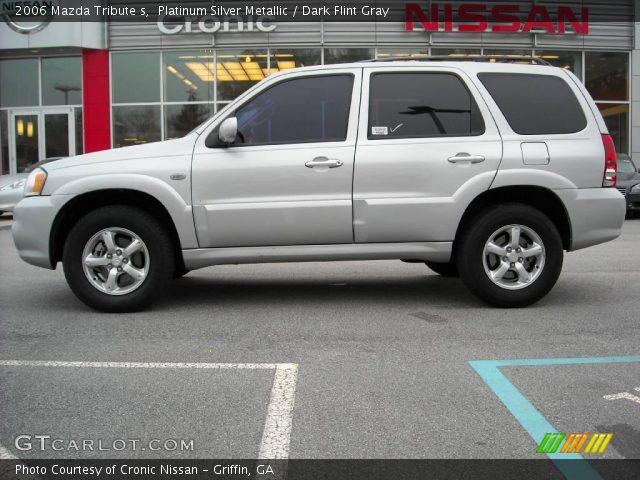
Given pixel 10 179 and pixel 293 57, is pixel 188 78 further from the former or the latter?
pixel 10 179

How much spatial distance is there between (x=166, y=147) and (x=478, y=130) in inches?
102

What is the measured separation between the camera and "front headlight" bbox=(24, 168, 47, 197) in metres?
5.42

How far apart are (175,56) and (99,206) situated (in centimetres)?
1602

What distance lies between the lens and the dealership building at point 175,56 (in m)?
20.1

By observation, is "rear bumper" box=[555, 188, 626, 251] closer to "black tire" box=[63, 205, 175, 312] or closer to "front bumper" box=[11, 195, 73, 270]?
"black tire" box=[63, 205, 175, 312]

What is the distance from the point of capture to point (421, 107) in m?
5.60

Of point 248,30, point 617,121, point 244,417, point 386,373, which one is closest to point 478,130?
point 386,373

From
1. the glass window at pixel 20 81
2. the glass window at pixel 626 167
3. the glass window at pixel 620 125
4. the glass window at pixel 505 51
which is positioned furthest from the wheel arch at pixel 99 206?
the glass window at pixel 620 125

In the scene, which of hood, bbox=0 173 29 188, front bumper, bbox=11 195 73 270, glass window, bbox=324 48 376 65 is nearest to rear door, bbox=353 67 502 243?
front bumper, bbox=11 195 73 270

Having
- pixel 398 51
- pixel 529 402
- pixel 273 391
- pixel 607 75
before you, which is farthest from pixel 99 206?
pixel 607 75

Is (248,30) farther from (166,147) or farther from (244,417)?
(244,417)

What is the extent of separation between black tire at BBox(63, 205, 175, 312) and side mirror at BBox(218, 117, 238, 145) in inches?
35.8

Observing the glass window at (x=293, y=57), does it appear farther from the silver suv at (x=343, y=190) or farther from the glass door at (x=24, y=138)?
the silver suv at (x=343, y=190)

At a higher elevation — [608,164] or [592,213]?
[608,164]
